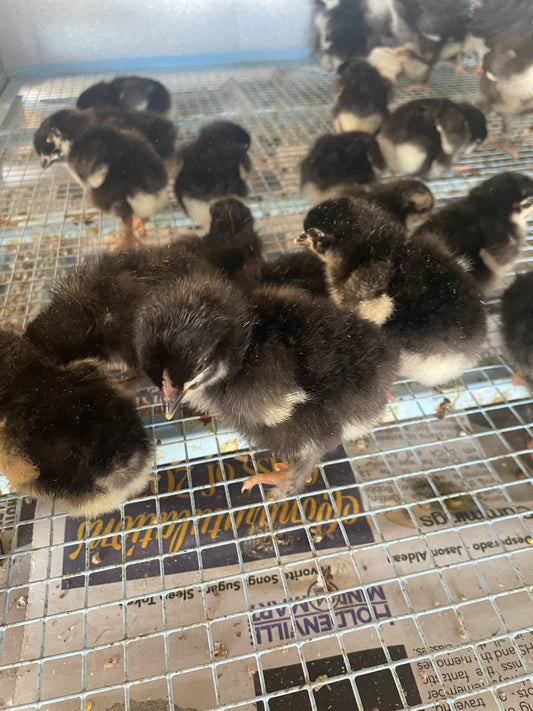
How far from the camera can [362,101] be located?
6.49 feet

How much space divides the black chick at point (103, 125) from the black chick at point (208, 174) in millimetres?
216

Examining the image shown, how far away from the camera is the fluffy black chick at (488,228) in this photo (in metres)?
1.26

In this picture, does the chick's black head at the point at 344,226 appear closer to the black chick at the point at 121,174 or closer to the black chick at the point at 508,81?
the black chick at the point at 121,174

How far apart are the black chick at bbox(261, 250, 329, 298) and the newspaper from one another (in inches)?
15.2

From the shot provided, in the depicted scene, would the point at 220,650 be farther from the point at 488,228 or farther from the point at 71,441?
the point at 488,228

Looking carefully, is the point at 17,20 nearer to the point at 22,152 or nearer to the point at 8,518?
the point at 22,152

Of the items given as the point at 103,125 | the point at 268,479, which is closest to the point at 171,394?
the point at 268,479

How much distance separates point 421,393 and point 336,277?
353 millimetres

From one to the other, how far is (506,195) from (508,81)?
1046 millimetres

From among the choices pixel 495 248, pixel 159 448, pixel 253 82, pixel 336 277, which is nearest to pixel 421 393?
pixel 336 277

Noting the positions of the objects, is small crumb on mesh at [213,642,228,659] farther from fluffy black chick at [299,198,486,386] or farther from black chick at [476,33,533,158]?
black chick at [476,33,533,158]

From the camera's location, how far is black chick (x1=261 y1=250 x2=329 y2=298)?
1.14 meters

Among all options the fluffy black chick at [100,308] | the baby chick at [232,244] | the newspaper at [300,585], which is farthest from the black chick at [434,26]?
the newspaper at [300,585]

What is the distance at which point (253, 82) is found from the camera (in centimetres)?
254
